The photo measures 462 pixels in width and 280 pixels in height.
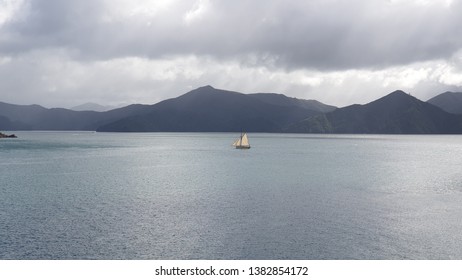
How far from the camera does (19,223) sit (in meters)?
47.3

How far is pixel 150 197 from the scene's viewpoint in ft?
217

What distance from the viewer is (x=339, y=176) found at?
9750 cm

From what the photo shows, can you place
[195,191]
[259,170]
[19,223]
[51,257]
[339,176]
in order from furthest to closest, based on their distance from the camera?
[259,170]
[339,176]
[195,191]
[19,223]
[51,257]

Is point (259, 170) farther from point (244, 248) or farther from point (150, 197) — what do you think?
point (244, 248)

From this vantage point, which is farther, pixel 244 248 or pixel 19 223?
pixel 19 223

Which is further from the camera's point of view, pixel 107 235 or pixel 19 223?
pixel 19 223

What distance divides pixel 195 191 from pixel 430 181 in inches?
2206
